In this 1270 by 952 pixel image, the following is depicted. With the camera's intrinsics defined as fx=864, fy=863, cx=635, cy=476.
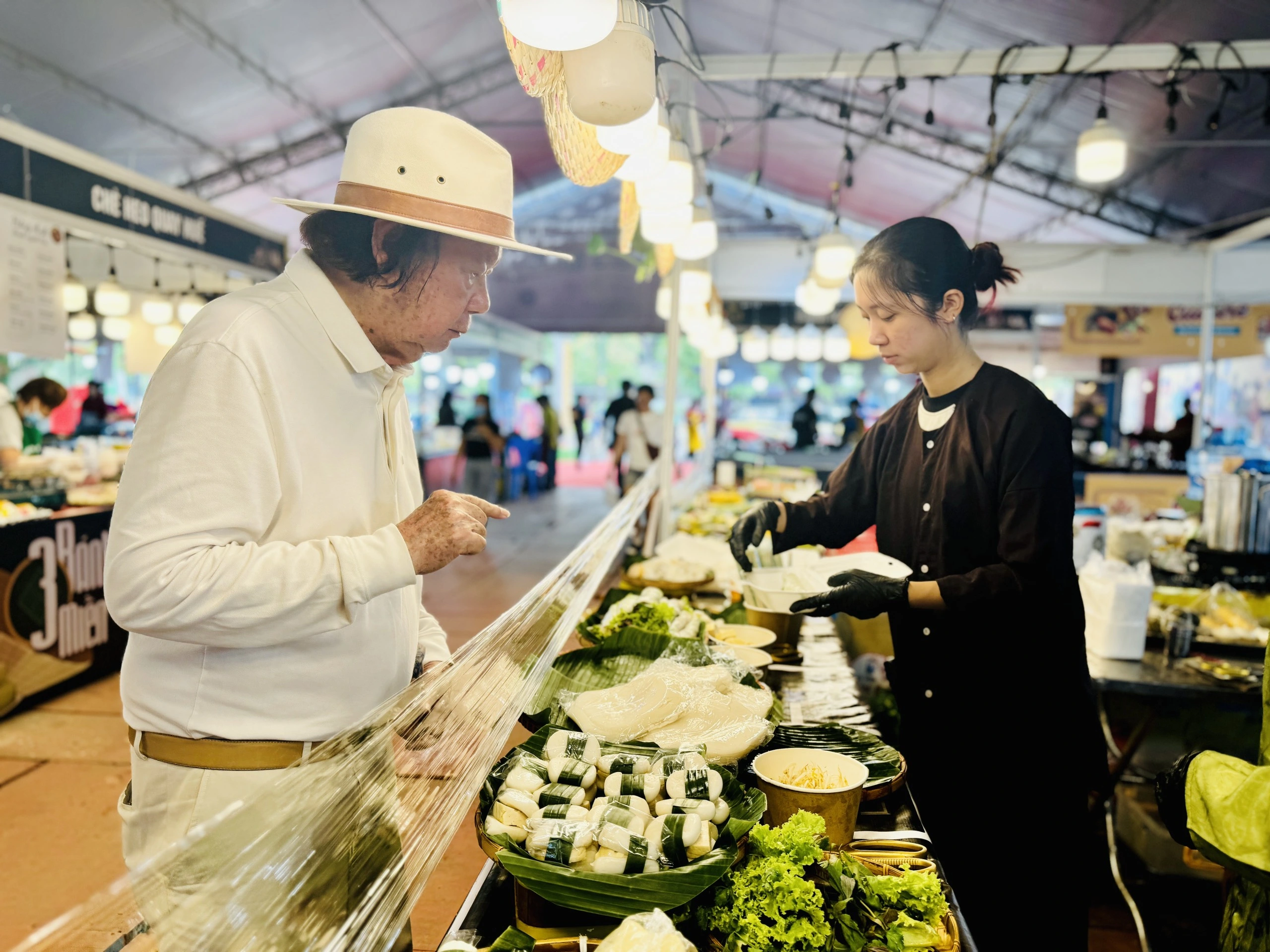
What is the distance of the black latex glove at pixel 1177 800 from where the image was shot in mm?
1689

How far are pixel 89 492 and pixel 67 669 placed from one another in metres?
1.23

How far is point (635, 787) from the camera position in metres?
1.38

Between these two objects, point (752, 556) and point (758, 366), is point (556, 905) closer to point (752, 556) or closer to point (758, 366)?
point (752, 556)

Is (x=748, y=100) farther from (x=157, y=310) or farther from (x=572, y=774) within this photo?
(x=572, y=774)

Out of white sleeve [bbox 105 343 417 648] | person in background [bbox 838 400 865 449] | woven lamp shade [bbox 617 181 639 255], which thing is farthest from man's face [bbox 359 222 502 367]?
person in background [bbox 838 400 865 449]

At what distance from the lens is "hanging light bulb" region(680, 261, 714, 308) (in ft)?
20.2

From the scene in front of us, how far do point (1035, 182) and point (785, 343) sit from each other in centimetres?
416

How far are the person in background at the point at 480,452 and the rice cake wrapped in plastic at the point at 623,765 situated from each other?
10.6 meters

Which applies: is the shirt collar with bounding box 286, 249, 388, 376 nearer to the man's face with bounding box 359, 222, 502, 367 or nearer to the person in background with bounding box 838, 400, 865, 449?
the man's face with bounding box 359, 222, 502, 367

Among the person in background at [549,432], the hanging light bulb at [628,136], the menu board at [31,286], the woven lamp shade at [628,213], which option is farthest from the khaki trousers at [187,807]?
the person in background at [549,432]

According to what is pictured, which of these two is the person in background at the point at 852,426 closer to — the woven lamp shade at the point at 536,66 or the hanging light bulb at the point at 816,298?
the hanging light bulb at the point at 816,298

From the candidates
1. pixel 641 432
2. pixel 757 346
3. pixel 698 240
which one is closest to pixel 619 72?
pixel 698 240

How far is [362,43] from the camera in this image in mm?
10609

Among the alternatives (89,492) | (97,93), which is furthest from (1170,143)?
(97,93)
